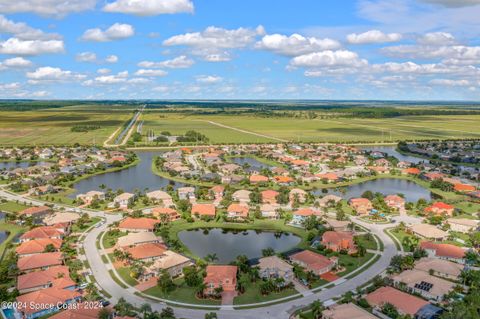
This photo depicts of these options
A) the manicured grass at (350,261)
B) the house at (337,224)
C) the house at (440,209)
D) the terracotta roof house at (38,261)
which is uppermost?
the house at (440,209)

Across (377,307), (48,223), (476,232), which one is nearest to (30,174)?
(48,223)

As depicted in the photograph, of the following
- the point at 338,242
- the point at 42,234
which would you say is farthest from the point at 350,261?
the point at 42,234

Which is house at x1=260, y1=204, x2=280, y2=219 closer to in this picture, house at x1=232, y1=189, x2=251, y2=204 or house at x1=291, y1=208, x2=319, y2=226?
house at x1=291, y1=208, x2=319, y2=226

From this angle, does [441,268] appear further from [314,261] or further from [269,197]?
[269,197]

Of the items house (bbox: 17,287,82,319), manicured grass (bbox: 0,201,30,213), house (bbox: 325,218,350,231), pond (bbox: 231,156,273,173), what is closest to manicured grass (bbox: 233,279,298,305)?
house (bbox: 17,287,82,319)

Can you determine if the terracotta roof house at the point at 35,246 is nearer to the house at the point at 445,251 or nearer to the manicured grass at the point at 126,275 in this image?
the manicured grass at the point at 126,275

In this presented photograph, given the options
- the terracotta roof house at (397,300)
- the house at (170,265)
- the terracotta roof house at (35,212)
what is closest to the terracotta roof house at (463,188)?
the terracotta roof house at (397,300)
